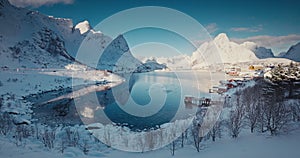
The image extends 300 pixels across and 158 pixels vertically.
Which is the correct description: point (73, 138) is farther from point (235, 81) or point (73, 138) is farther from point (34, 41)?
point (34, 41)

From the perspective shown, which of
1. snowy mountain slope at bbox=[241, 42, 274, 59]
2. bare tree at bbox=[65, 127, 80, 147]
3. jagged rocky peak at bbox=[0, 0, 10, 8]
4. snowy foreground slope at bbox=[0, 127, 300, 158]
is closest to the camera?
snowy foreground slope at bbox=[0, 127, 300, 158]

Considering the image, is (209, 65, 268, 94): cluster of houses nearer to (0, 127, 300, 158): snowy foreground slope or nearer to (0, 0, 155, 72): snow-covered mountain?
(0, 127, 300, 158): snowy foreground slope

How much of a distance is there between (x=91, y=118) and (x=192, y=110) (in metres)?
9.08

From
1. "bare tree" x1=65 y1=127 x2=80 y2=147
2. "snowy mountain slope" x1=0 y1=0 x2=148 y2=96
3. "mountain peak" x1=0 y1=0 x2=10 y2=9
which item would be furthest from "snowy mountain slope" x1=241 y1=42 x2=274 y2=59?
"bare tree" x1=65 y1=127 x2=80 y2=147

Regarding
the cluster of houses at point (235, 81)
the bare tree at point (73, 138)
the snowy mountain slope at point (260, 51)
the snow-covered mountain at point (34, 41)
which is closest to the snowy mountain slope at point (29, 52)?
the snow-covered mountain at point (34, 41)

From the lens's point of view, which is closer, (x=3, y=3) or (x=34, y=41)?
(x=34, y=41)

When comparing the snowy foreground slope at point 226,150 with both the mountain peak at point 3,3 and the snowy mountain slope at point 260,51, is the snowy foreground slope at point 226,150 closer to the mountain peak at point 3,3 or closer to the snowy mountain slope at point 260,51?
the mountain peak at point 3,3

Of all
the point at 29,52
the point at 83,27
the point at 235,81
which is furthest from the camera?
the point at 83,27

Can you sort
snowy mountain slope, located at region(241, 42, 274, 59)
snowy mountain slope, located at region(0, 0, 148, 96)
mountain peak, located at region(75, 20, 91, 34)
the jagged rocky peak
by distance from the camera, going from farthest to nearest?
snowy mountain slope, located at region(241, 42, 274, 59) < mountain peak, located at region(75, 20, 91, 34) < the jagged rocky peak < snowy mountain slope, located at region(0, 0, 148, 96)

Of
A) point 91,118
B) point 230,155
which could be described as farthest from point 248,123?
point 91,118

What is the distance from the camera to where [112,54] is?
12244 centimetres

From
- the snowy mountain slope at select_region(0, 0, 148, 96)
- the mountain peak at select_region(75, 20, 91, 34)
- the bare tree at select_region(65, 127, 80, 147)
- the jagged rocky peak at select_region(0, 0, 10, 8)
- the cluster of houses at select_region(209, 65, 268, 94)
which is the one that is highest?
the mountain peak at select_region(75, 20, 91, 34)

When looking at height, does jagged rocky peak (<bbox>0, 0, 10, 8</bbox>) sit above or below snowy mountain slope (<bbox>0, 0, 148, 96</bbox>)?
above

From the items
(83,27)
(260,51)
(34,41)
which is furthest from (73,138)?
(260,51)
